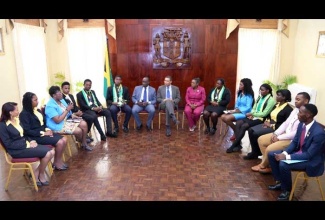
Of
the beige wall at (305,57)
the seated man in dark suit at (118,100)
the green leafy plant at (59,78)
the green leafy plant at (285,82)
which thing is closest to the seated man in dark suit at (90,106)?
the seated man in dark suit at (118,100)

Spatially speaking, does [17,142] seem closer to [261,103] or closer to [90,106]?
[90,106]

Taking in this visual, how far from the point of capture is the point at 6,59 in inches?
219

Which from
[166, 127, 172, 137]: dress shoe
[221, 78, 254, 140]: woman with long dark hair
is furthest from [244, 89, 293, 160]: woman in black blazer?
[166, 127, 172, 137]: dress shoe

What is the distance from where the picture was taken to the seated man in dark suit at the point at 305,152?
10.8ft

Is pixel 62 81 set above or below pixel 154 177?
above

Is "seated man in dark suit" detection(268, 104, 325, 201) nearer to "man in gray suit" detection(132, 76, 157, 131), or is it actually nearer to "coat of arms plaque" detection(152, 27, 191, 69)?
"man in gray suit" detection(132, 76, 157, 131)

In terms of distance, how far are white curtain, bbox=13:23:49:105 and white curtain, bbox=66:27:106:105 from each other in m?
0.89

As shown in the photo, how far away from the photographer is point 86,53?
7703 millimetres

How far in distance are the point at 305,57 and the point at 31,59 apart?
6.80 metres

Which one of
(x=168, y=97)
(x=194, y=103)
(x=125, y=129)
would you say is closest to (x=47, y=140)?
(x=125, y=129)

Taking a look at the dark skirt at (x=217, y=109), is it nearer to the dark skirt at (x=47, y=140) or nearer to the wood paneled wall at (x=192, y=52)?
the wood paneled wall at (x=192, y=52)

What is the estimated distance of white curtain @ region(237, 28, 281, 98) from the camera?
759 cm
